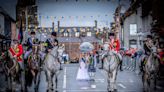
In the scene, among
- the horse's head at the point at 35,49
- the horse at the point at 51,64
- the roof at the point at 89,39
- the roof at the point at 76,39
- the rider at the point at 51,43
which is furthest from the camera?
the roof at the point at 76,39

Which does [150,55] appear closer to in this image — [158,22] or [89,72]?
[89,72]

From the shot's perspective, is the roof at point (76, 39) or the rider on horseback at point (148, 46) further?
the roof at point (76, 39)

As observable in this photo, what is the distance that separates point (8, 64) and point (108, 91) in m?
4.47

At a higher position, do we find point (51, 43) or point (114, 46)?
point (51, 43)

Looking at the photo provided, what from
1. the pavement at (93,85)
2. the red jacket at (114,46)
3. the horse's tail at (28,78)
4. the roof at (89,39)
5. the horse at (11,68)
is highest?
the roof at (89,39)

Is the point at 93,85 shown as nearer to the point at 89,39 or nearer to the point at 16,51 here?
the point at 16,51

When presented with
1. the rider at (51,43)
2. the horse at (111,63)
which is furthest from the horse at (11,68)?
the horse at (111,63)

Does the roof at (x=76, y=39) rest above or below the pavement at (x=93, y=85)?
above

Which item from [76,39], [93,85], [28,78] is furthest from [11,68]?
[76,39]

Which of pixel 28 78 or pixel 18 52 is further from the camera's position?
pixel 28 78

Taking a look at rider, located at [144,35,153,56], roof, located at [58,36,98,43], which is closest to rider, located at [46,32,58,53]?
rider, located at [144,35,153,56]

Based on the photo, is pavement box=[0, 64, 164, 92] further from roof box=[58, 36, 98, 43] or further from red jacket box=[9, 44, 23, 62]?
roof box=[58, 36, 98, 43]

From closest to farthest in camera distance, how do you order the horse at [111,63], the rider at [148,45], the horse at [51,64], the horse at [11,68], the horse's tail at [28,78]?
1. the horse at [51,64]
2. the horse at [11,68]
3. the rider at [148,45]
4. the horse's tail at [28,78]
5. the horse at [111,63]

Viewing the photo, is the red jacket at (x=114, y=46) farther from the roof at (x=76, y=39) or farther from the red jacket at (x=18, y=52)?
the roof at (x=76, y=39)
